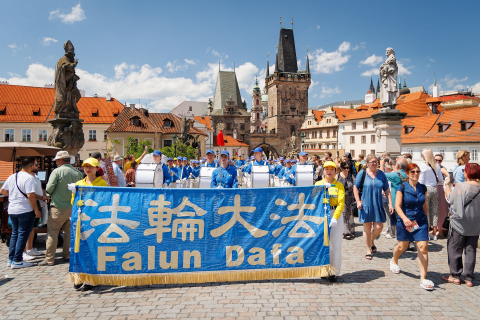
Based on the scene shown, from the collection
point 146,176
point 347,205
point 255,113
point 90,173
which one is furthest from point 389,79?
point 255,113

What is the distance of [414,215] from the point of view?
465cm

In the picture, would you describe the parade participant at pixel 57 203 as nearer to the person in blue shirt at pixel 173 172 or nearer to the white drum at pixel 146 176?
the white drum at pixel 146 176

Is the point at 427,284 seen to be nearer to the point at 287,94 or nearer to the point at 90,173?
the point at 90,173

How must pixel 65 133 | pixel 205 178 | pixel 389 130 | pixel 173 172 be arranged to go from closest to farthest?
pixel 205 178 → pixel 173 172 → pixel 65 133 → pixel 389 130

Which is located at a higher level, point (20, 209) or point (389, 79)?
point (389, 79)

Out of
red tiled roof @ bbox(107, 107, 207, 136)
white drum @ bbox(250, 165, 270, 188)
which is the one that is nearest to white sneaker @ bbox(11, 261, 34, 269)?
white drum @ bbox(250, 165, 270, 188)

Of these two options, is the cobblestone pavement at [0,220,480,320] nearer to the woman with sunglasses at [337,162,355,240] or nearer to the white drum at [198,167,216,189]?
the woman with sunglasses at [337,162,355,240]

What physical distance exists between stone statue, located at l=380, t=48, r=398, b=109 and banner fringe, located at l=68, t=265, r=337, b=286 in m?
8.35

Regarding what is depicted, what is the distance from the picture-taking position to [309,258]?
15.3ft

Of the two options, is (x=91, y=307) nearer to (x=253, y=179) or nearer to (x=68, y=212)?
(x=68, y=212)

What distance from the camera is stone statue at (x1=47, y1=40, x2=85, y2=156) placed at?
994 centimetres

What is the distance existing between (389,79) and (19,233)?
11.5 metres

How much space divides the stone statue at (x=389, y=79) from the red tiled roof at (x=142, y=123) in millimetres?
35904

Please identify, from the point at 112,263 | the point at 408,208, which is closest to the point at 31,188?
the point at 112,263
